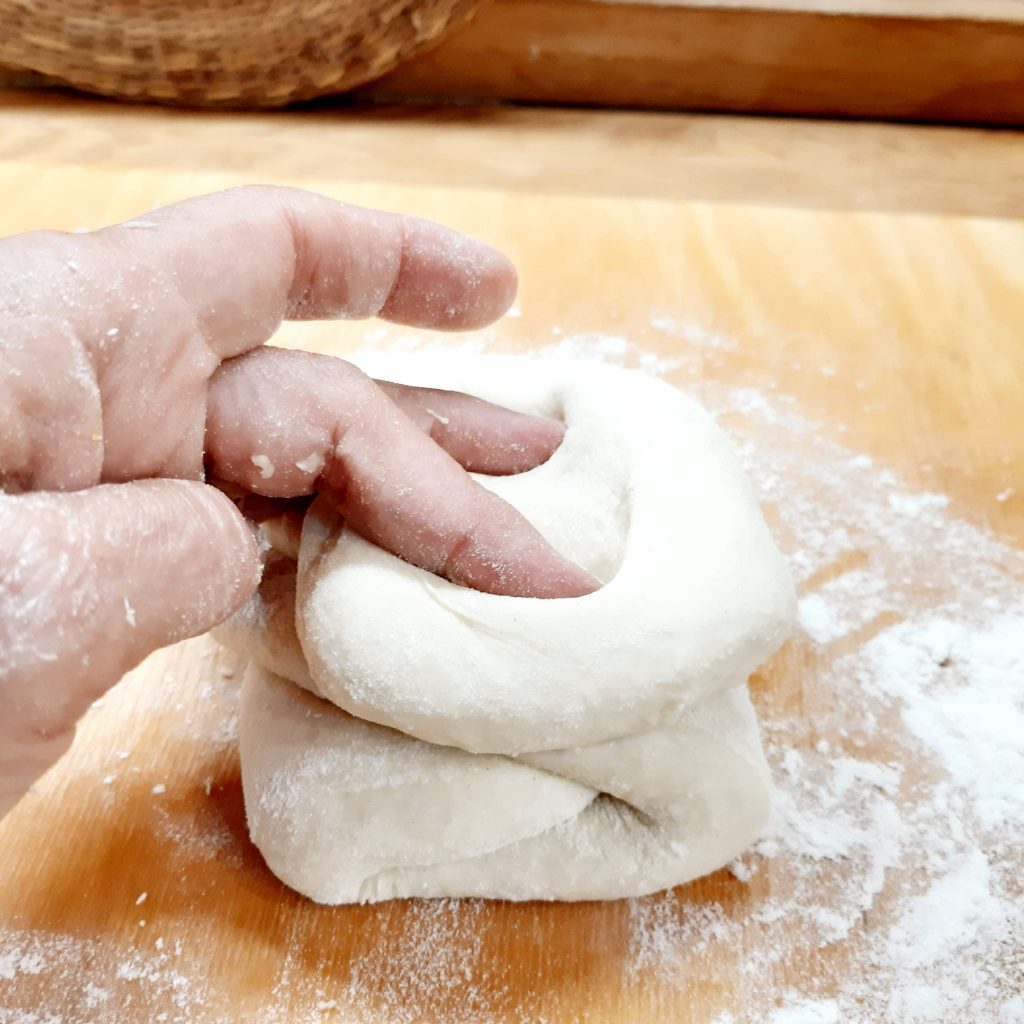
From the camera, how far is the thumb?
0.57 meters

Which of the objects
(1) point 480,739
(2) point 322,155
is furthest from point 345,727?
(2) point 322,155

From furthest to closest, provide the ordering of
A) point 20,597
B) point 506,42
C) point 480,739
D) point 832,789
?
point 506,42, point 832,789, point 480,739, point 20,597

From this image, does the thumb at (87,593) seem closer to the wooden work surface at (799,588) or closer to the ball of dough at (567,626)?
the ball of dough at (567,626)

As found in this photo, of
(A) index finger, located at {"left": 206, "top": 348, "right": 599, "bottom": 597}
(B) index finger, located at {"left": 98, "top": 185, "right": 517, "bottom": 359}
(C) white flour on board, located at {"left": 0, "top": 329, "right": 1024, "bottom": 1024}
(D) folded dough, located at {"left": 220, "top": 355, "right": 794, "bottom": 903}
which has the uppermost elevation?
(B) index finger, located at {"left": 98, "top": 185, "right": 517, "bottom": 359}

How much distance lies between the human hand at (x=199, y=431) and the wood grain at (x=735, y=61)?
114 centimetres

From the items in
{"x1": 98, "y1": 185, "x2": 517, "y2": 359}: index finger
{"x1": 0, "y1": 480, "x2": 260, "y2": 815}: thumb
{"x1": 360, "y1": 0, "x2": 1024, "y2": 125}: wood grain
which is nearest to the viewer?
{"x1": 0, "y1": 480, "x2": 260, "y2": 815}: thumb

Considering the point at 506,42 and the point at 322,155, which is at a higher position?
the point at 506,42

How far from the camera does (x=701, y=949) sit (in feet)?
2.92

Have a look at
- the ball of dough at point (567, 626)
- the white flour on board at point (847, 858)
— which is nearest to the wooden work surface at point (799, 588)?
the white flour on board at point (847, 858)

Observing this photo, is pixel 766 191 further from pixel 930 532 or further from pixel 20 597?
pixel 20 597

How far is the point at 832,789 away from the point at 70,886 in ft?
Result: 2.47

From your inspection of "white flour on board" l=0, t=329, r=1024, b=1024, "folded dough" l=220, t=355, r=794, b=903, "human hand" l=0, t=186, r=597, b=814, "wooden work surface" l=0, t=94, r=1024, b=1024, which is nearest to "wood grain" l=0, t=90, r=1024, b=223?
"wooden work surface" l=0, t=94, r=1024, b=1024

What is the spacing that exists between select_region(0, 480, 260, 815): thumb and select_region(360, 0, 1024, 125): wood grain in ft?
4.99

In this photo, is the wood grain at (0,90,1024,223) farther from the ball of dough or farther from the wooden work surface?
the ball of dough
